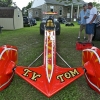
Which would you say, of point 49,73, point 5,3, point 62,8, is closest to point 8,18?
point 49,73

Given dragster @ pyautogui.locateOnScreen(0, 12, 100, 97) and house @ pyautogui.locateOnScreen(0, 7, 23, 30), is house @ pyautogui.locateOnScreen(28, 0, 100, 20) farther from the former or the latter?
dragster @ pyautogui.locateOnScreen(0, 12, 100, 97)

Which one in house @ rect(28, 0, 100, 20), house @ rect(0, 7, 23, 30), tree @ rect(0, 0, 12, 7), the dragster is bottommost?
the dragster

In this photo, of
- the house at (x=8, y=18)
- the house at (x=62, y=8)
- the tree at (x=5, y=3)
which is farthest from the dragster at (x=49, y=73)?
the tree at (x=5, y=3)

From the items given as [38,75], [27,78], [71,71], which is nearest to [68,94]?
[71,71]

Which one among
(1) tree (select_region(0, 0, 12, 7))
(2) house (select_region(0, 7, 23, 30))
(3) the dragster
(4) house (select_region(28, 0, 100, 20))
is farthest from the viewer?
(1) tree (select_region(0, 0, 12, 7))

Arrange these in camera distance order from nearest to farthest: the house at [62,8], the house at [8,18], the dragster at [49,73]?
the dragster at [49,73] → the house at [8,18] → the house at [62,8]

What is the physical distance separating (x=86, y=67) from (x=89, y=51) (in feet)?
1.17

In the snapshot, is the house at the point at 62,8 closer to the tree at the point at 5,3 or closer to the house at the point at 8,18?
the tree at the point at 5,3

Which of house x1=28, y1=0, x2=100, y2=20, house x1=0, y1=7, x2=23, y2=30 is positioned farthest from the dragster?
house x1=28, y1=0, x2=100, y2=20

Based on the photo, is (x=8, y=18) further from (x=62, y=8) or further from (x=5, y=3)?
(x=5, y=3)

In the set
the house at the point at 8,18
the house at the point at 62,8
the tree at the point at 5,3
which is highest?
the tree at the point at 5,3

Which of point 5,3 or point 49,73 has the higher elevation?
point 5,3

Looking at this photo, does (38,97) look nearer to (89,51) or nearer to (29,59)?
(89,51)

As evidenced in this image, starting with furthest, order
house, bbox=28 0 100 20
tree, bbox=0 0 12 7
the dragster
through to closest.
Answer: tree, bbox=0 0 12 7 < house, bbox=28 0 100 20 < the dragster
